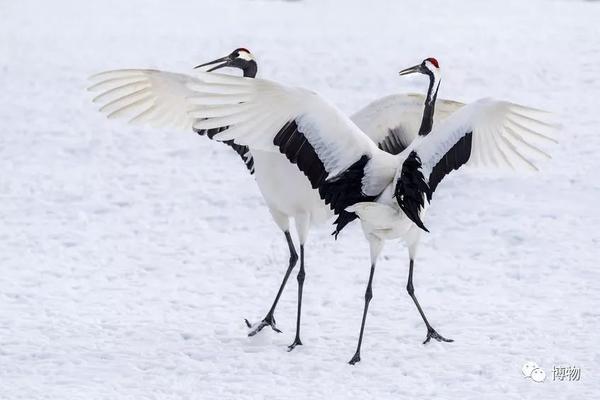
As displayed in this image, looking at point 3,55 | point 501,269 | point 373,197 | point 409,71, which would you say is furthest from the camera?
point 3,55

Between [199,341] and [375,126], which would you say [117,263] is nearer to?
[199,341]

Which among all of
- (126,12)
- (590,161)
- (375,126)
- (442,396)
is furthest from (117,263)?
(126,12)

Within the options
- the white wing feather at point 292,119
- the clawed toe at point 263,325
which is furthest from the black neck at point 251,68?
the clawed toe at point 263,325

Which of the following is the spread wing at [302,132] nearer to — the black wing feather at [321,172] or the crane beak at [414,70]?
the black wing feather at [321,172]

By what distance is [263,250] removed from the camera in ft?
27.4

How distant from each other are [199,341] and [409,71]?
1977mm

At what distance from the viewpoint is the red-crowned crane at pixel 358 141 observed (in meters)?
5.48

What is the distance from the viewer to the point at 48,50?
49.7ft

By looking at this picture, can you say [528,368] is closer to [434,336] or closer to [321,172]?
[434,336]

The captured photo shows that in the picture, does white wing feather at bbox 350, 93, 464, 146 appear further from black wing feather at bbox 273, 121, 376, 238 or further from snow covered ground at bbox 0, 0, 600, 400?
snow covered ground at bbox 0, 0, 600, 400
